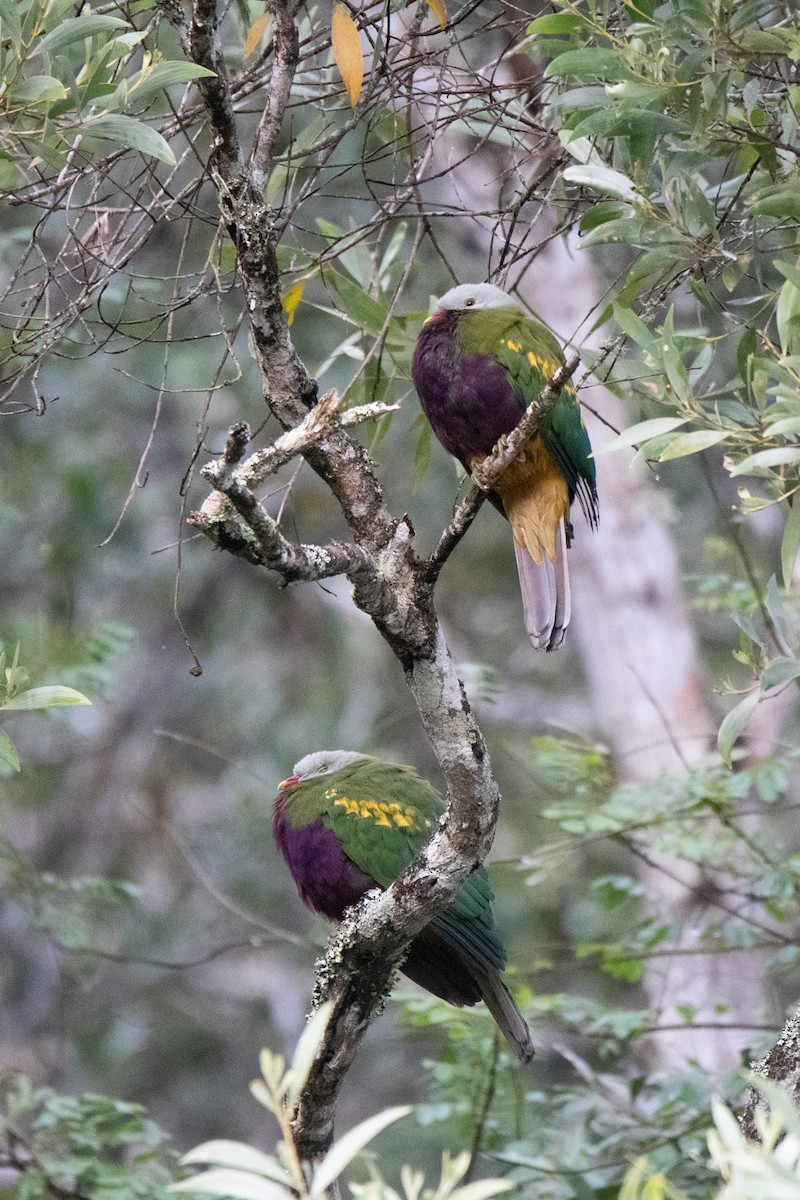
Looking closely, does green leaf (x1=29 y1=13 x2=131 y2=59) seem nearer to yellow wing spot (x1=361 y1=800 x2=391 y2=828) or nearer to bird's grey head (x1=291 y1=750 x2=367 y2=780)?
yellow wing spot (x1=361 y1=800 x2=391 y2=828)

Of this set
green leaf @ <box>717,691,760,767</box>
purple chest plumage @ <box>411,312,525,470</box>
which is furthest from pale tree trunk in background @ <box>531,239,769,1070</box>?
green leaf @ <box>717,691,760,767</box>

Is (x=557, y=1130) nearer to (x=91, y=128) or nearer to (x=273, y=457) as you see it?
(x=273, y=457)

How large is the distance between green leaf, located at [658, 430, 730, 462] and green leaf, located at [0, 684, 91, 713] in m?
0.90

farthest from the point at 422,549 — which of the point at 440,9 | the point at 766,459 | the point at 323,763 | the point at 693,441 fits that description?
→ the point at 766,459

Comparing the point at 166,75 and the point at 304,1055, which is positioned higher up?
the point at 166,75

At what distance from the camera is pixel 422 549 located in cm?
870

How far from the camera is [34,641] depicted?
586cm

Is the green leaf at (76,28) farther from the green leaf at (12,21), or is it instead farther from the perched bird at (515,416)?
the perched bird at (515,416)

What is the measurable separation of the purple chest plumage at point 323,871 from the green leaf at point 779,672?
1.66 m

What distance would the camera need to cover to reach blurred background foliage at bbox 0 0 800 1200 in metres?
2.12

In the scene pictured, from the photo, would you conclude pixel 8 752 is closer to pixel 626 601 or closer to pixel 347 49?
pixel 347 49

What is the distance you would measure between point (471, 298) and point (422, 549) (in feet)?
17.1

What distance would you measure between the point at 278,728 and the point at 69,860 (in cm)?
164

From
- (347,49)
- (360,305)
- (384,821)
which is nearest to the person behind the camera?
(347,49)
